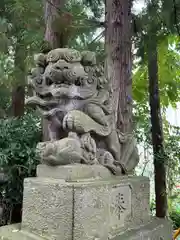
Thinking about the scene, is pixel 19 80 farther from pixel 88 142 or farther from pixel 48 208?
pixel 48 208

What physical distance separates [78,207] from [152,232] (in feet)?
2.31

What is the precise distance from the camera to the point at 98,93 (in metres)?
1.86

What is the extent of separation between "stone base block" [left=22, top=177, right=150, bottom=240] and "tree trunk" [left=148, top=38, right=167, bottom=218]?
2043mm

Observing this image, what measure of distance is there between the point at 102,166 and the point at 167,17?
2130 millimetres

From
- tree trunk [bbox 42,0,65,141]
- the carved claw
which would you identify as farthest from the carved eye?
tree trunk [bbox 42,0,65,141]

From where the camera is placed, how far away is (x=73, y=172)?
154cm

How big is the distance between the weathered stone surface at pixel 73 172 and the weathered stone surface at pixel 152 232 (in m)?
0.39

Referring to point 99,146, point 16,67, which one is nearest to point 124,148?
point 99,146

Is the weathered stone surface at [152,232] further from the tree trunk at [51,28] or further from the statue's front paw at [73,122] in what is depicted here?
the tree trunk at [51,28]

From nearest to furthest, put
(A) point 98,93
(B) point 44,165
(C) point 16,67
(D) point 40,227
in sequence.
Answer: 1. (D) point 40,227
2. (B) point 44,165
3. (A) point 98,93
4. (C) point 16,67

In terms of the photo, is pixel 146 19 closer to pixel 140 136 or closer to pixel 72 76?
pixel 140 136

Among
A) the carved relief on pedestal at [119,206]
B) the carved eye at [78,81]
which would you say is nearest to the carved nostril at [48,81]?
the carved eye at [78,81]

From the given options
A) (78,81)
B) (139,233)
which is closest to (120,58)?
(78,81)

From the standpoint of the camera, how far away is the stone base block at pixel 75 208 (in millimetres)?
1444
